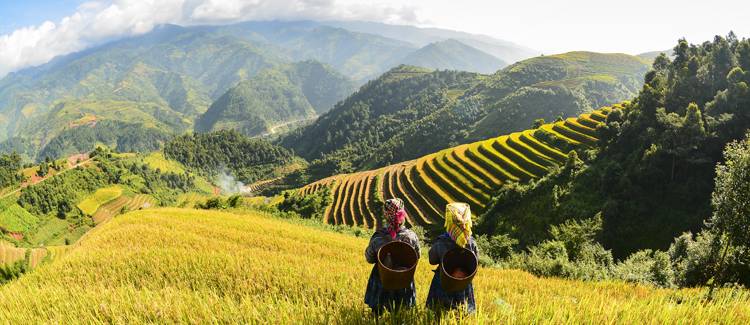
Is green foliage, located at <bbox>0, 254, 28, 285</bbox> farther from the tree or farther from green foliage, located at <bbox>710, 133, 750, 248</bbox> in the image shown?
green foliage, located at <bbox>710, 133, 750, 248</bbox>

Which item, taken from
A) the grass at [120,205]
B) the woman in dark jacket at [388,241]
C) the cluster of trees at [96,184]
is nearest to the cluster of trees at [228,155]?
the cluster of trees at [96,184]

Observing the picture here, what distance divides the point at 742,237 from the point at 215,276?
15274 mm

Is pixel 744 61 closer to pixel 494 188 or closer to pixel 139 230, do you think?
pixel 494 188

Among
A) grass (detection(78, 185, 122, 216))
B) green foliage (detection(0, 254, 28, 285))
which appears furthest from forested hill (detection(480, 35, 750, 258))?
grass (detection(78, 185, 122, 216))

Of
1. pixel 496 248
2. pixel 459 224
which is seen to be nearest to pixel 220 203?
pixel 496 248

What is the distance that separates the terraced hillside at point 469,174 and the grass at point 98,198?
286 feet

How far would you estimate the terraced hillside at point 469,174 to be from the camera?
45.0m

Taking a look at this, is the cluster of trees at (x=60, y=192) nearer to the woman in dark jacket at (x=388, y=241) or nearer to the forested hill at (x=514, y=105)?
the forested hill at (x=514, y=105)

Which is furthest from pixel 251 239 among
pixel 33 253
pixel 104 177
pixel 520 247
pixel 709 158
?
pixel 104 177

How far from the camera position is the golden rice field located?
9.53 ft

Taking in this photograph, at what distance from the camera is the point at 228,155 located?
625 feet

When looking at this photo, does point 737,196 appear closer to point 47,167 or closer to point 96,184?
point 96,184

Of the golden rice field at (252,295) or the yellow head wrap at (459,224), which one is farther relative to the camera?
the yellow head wrap at (459,224)

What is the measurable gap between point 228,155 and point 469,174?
166766 millimetres
